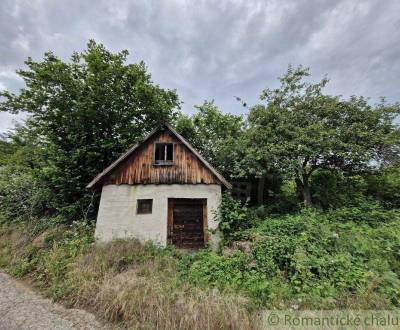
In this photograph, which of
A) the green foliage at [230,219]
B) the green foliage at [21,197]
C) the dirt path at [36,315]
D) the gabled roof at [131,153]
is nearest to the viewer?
the dirt path at [36,315]

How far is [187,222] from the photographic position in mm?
9555

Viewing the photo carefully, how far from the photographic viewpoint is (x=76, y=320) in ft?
15.9

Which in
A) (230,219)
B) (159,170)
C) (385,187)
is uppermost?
(159,170)

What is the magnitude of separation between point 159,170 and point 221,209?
373 cm

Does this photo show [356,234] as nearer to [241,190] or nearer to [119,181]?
[241,190]

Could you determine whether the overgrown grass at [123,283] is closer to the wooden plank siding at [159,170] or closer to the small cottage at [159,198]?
the small cottage at [159,198]

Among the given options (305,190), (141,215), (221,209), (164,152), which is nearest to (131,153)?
(164,152)

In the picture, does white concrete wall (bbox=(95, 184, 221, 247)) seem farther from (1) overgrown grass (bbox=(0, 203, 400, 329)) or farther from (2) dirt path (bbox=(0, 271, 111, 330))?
(2) dirt path (bbox=(0, 271, 111, 330))

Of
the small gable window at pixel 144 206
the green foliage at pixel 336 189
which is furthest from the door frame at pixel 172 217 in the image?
the green foliage at pixel 336 189

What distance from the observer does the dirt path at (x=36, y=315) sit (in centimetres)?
466

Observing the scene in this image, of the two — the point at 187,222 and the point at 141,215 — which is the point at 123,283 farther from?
the point at 187,222

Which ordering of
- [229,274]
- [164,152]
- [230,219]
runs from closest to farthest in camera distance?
[229,274]
[230,219]
[164,152]

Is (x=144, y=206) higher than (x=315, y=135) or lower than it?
lower

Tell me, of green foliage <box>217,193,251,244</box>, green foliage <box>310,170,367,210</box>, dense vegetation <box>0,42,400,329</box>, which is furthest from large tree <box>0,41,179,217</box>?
green foliage <box>310,170,367,210</box>
